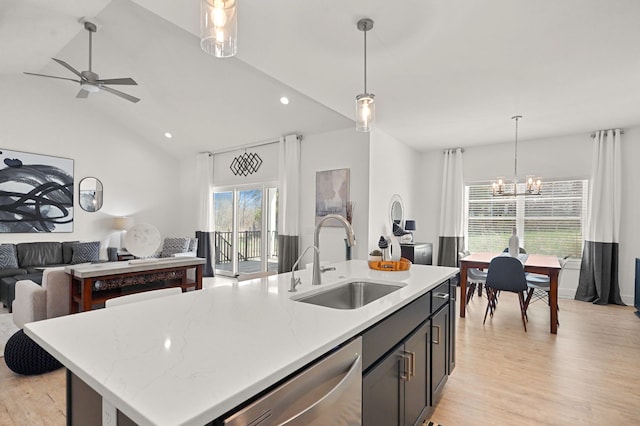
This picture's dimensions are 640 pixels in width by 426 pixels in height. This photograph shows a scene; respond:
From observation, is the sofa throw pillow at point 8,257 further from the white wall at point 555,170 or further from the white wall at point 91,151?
the white wall at point 555,170

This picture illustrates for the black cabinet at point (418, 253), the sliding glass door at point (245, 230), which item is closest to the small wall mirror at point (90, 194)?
the sliding glass door at point (245, 230)

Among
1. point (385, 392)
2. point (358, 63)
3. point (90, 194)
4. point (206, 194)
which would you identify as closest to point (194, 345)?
point (385, 392)

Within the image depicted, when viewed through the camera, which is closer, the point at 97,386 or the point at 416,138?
the point at 97,386

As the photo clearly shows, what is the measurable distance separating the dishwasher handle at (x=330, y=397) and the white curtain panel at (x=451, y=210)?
5.55 meters

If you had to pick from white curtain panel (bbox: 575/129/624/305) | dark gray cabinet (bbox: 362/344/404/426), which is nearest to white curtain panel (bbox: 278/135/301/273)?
dark gray cabinet (bbox: 362/344/404/426)

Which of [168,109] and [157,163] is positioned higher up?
[168,109]

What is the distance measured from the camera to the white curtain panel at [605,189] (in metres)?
4.92

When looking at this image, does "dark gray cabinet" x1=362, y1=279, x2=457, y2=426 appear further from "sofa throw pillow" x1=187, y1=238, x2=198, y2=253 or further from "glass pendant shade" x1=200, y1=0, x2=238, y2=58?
"sofa throw pillow" x1=187, y1=238, x2=198, y2=253

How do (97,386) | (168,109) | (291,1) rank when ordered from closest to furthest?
1. (97,386)
2. (291,1)
3. (168,109)

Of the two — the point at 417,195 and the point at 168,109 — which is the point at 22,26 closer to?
the point at 168,109

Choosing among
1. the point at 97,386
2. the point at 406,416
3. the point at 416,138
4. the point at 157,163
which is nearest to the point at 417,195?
the point at 416,138

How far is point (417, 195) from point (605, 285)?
3227mm

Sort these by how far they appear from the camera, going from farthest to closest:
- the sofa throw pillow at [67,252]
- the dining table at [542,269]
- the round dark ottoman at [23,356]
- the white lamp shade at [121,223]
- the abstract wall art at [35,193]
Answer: the white lamp shade at [121,223]
the sofa throw pillow at [67,252]
the abstract wall art at [35,193]
the dining table at [542,269]
the round dark ottoman at [23,356]

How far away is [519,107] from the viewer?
13.5 ft
